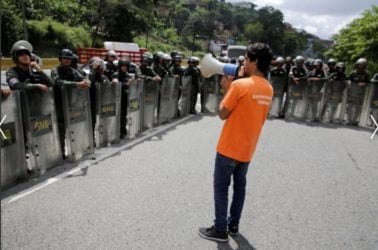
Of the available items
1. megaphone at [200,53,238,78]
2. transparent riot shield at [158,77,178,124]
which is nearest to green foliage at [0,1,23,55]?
transparent riot shield at [158,77,178,124]

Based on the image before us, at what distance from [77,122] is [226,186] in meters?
3.37

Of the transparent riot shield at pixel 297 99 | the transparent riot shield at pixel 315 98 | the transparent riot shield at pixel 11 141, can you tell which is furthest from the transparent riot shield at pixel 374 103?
the transparent riot shield at pixel 11 141

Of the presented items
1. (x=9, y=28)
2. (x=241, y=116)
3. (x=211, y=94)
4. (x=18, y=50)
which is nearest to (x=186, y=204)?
(x=241, y=116)

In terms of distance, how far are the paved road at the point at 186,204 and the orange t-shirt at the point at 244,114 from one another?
3.32 feet

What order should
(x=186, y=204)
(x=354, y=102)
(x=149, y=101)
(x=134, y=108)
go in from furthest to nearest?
(x=354, y=102) < (x=149, y=101) < (x=134, y=108) < (x=186, y=204)

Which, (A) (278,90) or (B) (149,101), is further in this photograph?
(A) (278,90)

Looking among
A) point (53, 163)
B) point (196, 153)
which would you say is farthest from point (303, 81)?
point (53, 163)

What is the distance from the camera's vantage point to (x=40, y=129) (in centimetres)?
551

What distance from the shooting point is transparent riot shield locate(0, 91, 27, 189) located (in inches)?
191

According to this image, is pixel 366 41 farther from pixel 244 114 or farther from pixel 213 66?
pixel 244 114

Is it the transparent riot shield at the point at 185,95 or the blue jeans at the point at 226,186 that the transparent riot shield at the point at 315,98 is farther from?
the blue jeans at the point at 226,186

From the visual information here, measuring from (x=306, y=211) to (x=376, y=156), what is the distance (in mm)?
4151

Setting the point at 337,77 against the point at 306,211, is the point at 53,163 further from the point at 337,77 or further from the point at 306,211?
the point at 337,77

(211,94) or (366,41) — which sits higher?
(366,41)
